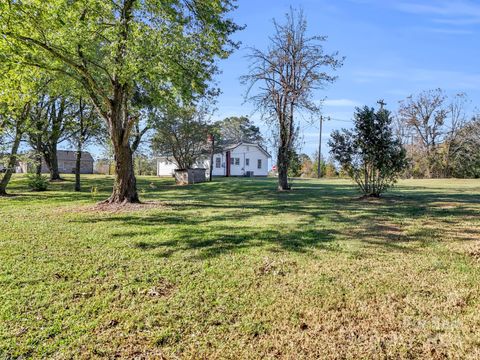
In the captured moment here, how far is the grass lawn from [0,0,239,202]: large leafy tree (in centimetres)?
414

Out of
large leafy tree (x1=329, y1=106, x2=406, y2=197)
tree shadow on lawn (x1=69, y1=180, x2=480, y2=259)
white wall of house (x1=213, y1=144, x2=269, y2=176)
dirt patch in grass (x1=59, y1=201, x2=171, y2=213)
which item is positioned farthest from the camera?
white wall of house (x1=213, y1=144, x2=269, y2=176)

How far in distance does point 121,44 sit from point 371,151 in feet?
27.9

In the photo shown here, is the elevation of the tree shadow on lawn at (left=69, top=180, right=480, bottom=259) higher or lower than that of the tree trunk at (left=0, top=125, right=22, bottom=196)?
lower

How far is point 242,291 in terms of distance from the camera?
4.00 metres

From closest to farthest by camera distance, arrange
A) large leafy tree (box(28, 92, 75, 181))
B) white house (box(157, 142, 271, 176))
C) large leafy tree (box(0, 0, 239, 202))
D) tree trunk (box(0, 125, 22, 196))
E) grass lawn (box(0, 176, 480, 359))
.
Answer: grass lawn (box(0, 176, 480, 359))
large leafy tree (box(0, 0, 239, 202))
tree trunk (box(0, 125, 22, 196))
large leafy tree (box(28, 92, 75, 181))
white house (box(157, 142, 271, 176))

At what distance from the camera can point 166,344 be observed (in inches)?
119

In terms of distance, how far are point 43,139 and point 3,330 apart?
774 inches

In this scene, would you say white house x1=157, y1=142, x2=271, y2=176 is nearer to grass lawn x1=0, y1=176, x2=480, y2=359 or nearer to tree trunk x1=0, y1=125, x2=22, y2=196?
tree trunk x1=0, y1=125, x2=22, y2=196

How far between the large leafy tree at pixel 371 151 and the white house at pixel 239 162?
85.8ft

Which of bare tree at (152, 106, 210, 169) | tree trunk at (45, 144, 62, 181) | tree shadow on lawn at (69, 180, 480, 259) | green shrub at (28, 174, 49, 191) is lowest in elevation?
tree shadow on lawn at (69, 180, 480, 259)

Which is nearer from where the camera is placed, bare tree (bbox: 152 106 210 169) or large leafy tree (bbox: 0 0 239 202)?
large leafy tree (bbox: 0 0 239 202)

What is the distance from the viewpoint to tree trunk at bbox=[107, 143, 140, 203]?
34.3 ft

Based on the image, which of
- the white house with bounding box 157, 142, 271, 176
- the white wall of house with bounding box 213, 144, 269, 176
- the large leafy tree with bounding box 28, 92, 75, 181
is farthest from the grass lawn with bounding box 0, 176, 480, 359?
the white wall of house with bounding box 213, 144, 269, 176

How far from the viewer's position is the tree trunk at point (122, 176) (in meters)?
10.5
